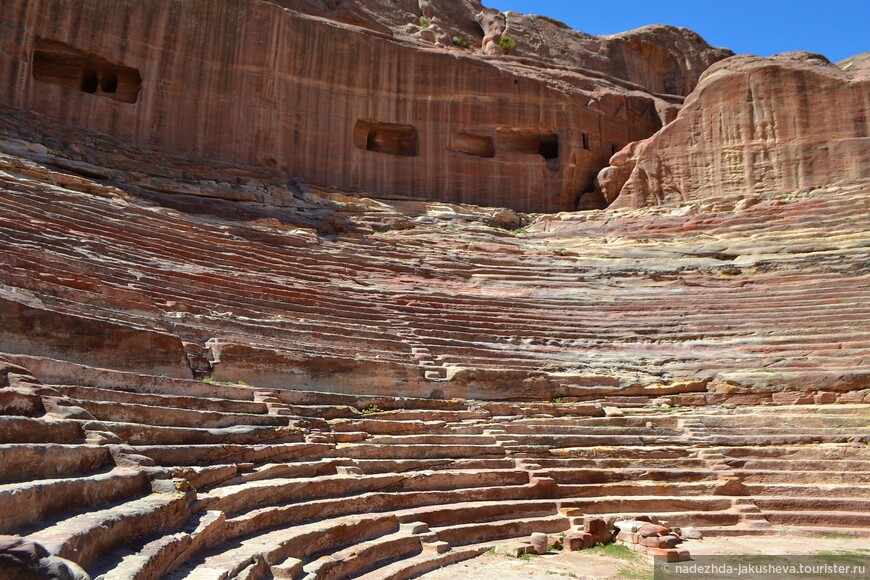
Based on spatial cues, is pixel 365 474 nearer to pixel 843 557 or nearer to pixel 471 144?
pixel 843 557

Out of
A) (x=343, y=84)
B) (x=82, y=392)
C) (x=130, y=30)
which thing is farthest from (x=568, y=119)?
(x=82, y=392)

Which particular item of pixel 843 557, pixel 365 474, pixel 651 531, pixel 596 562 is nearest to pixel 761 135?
pixel 843 557

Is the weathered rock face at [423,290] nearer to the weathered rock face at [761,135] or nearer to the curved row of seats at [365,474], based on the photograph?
the curved row of seats at [365,474]

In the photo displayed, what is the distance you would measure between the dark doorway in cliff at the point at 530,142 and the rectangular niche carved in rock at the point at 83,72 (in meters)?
10.3

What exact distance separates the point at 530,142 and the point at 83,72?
12665 millimetres

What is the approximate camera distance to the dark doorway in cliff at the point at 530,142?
23016 mm

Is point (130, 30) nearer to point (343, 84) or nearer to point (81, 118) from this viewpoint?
point (81, 118)

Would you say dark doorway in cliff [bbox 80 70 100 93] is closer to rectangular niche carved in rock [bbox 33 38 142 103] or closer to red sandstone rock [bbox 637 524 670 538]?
rectangular niche carved in rock [bbox 33 38 142 103]

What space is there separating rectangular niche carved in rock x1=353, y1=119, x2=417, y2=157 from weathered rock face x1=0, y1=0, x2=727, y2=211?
0.04 metres

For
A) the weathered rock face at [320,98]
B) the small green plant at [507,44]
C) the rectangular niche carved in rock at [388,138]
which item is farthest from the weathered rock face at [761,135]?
the small green plant at [507,44]

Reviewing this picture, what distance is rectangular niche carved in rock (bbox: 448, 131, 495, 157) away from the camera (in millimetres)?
22422

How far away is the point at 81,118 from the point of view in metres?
17.8

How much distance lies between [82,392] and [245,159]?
14.5 meters

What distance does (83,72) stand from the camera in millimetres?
18969
